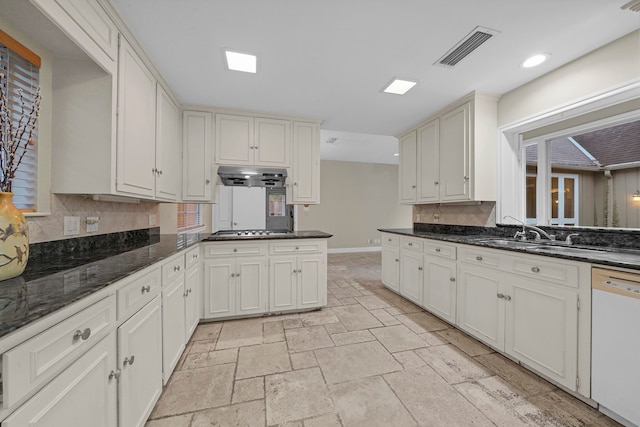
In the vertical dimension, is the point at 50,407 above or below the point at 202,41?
below

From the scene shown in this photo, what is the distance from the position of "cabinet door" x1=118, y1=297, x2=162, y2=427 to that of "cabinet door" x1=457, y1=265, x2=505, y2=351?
2468mm

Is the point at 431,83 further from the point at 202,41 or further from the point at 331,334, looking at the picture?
the point at 331,334

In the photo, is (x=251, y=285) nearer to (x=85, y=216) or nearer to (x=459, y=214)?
(x=85, y=216)

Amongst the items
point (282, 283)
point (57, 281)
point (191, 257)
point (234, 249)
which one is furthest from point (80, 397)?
point (282, 283)

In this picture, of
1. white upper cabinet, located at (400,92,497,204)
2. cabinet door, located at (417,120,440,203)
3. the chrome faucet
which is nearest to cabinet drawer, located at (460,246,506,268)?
the chrome faucet

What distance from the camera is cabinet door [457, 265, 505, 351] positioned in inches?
78.7

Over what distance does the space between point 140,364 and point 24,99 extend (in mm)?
1505

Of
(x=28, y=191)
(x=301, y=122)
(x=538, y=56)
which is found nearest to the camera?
(x=28, y=191)

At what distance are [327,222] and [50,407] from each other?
6.23 metres

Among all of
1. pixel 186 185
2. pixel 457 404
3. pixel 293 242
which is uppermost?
pixel 186 185

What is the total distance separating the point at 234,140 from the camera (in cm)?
302

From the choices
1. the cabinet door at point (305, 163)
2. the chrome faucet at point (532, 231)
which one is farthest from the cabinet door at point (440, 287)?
the cabinet door at point (305, 163)

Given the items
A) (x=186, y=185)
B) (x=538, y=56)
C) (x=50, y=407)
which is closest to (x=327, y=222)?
(x=186, y=185)

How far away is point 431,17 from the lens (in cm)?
163
